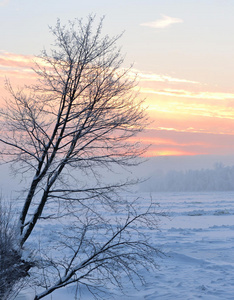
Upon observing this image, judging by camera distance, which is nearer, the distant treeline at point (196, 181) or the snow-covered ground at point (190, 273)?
the snow-covered ground at point (190, 273)

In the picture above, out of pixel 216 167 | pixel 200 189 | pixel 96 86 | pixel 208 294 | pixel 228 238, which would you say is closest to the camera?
pixel 96 86

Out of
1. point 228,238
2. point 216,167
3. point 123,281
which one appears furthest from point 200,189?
point 123,281

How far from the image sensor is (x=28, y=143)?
8625 millimetres

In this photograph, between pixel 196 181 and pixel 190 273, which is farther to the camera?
pixel 196 181

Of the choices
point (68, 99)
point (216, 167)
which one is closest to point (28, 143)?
point (68, 99)

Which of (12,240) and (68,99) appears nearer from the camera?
(12,240)

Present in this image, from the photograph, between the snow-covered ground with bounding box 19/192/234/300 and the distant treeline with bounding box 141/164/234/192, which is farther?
the distant treeline with bounding box 141/164/234/192

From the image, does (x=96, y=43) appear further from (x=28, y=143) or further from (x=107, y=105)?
(x=28, y=143)

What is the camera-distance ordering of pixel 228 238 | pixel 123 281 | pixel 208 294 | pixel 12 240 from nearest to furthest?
1. pixel 12 240
2. pixel 208 294
3. pixel 123 281
4. pixel 228 238

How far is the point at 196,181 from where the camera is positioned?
415 ft

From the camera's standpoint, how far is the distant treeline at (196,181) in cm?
12112

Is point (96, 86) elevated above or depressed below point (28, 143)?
above

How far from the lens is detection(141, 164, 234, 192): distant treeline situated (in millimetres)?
121125

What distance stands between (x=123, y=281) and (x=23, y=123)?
533 cm
